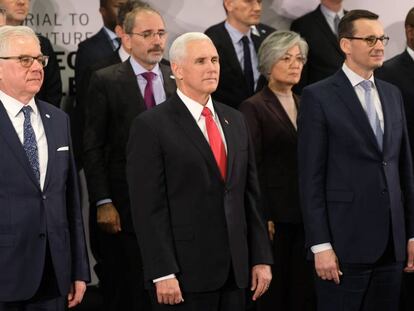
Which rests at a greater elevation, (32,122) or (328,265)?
(32,122)

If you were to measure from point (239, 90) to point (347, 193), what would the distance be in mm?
1657

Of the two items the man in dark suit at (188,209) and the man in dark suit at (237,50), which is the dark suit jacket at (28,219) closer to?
the man in dark suit at (188,209)

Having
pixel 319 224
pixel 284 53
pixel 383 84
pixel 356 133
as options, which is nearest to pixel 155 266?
pixel 319 224

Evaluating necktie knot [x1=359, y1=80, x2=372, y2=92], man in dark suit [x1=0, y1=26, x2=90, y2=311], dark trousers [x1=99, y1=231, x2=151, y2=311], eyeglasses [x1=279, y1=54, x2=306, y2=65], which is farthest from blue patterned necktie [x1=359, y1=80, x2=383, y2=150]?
dark trousers [x1=99, y1=231, x2=151, y2=311]

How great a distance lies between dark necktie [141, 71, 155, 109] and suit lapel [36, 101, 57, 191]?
1232 millimetres

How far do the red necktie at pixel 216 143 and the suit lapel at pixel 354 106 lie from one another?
28.1 inches

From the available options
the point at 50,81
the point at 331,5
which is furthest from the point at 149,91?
the point at 331,5

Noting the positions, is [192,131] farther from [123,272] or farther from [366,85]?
[123,272]

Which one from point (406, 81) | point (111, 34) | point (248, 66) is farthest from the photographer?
point (111, 34)

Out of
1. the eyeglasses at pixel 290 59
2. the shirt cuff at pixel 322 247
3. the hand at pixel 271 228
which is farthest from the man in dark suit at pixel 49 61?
the shirt cuff at pixel 322 247

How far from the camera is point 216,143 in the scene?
13.3 feet

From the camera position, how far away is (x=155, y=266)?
388cm

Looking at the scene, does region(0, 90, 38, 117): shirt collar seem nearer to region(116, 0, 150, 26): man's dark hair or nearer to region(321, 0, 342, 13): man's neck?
region(116, 0, 150, 26): man's dark hair

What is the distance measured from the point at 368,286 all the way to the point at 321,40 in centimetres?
244
